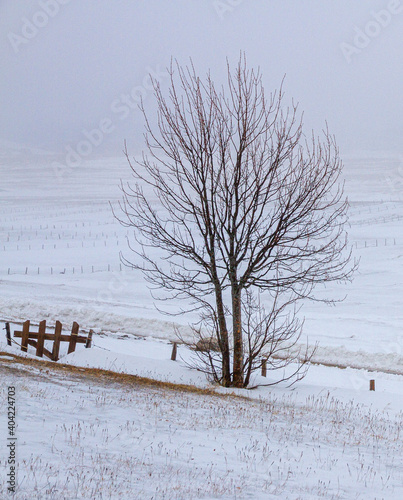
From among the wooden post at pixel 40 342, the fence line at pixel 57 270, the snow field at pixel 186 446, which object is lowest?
the snow field at pixel 186 446

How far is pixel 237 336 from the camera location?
44.6 ft

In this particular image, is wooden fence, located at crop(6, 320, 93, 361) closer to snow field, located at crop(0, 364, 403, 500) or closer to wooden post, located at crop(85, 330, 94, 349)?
wooden post, located at crop(85, 330, 94, 349)

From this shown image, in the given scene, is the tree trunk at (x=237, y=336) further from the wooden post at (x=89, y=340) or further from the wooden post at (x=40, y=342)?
the wooden post at (x=40, y=342)

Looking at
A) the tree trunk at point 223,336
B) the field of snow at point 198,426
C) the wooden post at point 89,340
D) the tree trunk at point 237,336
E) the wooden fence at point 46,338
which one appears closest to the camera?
the field of snow at point 198,426

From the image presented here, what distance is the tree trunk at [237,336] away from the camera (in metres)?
13.6

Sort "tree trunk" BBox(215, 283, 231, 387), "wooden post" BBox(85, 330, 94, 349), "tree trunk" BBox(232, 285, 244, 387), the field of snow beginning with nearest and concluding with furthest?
the field of snow, "tree trunk" BBox(232, 285, 244, 387), "tree trunk" BBox(215, 283, 231, 387), "wooden post" BBox(85, 330, 94, 349)

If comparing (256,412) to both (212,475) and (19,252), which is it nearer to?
(212,475)

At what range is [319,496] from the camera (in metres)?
6.48

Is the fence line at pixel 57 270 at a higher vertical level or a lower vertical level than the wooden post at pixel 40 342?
higher

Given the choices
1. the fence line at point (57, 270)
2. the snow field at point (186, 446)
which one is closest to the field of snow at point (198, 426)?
the snow field at point (186, 446)

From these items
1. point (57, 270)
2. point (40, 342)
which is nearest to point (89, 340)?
point (40, 342)

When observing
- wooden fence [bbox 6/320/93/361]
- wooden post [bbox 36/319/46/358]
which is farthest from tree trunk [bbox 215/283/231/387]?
wooden post [bbox 36/319/46/358]

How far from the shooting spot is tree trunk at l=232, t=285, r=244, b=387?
535 inches

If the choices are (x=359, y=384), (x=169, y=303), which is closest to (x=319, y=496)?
(x=359, y=384)
